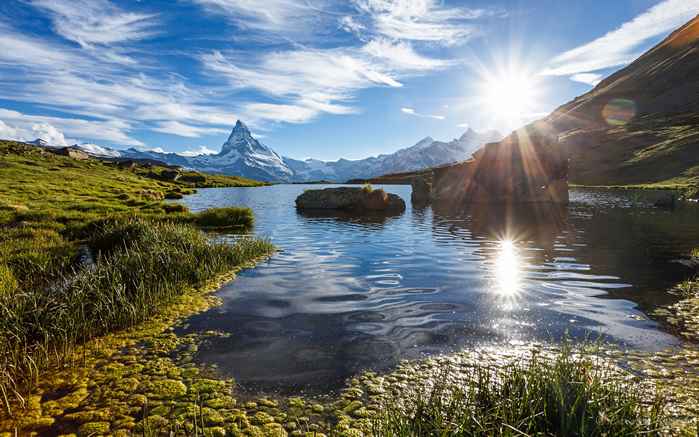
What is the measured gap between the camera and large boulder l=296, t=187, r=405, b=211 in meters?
43.2

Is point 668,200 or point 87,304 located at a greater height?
point 668,200

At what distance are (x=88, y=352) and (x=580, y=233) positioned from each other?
95.6 feet

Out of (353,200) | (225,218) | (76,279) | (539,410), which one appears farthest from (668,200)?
(76,279)

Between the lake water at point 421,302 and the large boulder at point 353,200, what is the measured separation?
71.9 ft

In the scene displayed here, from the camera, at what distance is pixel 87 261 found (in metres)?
15.0

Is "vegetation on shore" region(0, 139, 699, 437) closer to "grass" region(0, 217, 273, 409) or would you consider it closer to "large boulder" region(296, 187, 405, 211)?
"grass" region(0, 217, 273, 409)

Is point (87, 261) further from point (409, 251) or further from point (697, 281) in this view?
point (697, 281)

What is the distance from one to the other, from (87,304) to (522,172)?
5609 centimetres

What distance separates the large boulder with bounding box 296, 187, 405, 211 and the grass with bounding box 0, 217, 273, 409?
30.4 meters

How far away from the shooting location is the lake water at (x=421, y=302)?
289 inches

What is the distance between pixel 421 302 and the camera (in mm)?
10625

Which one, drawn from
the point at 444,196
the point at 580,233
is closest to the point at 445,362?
the point at 580,233

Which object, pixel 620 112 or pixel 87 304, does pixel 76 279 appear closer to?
pixel 87 304

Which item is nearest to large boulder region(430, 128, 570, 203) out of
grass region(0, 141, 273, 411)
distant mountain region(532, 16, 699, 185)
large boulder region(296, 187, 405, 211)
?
large boulder region(296, 187, 405, 211)
